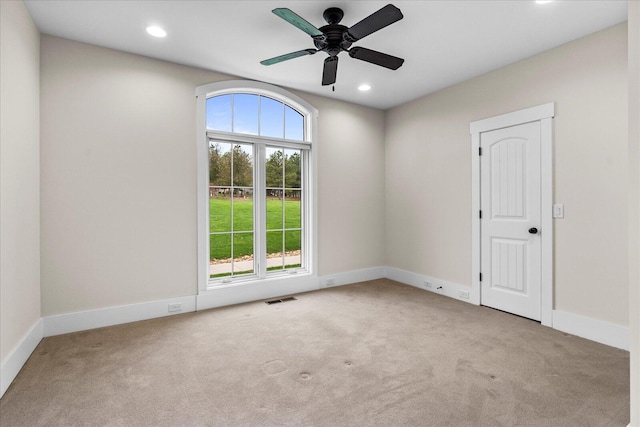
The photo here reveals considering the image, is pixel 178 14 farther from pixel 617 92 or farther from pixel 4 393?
pixel 617 92

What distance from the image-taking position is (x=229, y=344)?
2805 mm

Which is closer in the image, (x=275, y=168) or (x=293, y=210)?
(x=275, y=168)

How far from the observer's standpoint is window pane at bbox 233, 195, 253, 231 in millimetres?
4105

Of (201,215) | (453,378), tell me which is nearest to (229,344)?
→ (201,215)

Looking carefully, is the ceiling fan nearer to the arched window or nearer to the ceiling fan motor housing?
the ceiling fan motor housing

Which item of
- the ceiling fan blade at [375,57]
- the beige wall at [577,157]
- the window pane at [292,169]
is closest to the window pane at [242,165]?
the window pane at [292,169]

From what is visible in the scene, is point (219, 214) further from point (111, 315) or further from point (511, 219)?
point (511, 219)

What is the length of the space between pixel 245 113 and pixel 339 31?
1918mm

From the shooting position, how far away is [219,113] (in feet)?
13.0

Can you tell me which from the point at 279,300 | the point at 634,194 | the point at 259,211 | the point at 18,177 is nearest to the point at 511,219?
the point at 634,194

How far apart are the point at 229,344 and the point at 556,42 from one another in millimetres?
4185

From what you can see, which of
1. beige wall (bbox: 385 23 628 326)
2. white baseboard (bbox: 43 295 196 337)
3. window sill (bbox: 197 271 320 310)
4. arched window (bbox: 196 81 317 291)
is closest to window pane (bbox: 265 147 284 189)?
arched window (bbox: 196 81 317 291)

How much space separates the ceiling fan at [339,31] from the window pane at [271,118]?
135 cm

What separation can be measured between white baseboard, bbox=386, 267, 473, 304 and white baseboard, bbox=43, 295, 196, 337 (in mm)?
3017
